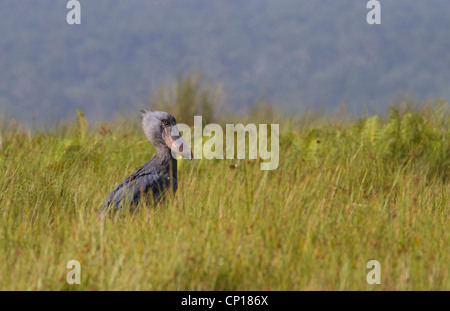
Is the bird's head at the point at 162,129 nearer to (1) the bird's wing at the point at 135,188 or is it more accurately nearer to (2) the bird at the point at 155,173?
(2) the bird at the point at 155,173

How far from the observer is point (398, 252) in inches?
156

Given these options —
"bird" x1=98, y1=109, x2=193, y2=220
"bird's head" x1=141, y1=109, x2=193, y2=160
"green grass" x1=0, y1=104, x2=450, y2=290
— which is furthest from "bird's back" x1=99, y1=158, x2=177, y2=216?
"bird's head" x1=141, y1=109, x2=193, y2=160

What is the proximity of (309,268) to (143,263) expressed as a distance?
1079 mm

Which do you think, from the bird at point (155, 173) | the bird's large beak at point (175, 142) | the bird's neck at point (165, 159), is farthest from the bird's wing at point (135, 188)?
the bird's large beak at point (175, 142)

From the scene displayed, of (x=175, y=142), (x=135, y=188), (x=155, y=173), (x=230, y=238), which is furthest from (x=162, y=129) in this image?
(x=230, y=238)

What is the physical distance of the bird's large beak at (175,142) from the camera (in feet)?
17.9

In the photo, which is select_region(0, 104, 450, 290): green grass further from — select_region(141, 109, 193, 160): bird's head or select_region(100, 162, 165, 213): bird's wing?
select_region(141, 109, 193, 160): bird's head

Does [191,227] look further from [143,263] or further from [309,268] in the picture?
[309,268]

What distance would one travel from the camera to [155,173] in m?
5.32

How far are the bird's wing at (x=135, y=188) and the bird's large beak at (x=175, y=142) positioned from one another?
1.02ft
